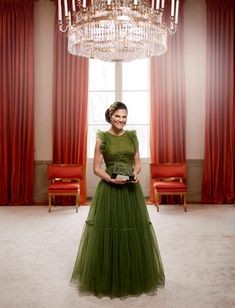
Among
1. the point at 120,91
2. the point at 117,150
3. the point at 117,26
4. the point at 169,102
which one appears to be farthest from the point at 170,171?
the point at 117,150

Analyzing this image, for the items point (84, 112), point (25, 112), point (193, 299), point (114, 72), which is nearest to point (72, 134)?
point (84, 112)

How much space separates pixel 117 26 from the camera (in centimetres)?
425

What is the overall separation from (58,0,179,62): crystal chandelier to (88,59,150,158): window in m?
2.29

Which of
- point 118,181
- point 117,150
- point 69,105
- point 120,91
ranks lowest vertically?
point 118,181

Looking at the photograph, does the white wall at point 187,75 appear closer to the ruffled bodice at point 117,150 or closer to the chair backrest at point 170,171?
the chair backrest at point 170,171

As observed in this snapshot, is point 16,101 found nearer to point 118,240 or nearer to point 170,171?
point 170,171

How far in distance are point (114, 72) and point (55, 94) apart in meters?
1.09

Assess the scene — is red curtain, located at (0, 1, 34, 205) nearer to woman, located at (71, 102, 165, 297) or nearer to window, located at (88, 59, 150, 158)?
window, located at (88, 59, 150, 158)

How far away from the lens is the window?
23.2 feet

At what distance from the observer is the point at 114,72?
23.1ft

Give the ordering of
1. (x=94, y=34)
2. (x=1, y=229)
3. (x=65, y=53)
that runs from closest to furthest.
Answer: (x=94, y=34), (x=1, y=229), (x=65, y=53)

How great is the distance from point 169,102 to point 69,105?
1.63 metres

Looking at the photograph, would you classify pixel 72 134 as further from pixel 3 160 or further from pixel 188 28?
pixel 188 28

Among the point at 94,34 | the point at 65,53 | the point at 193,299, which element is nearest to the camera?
the point at 193,299
